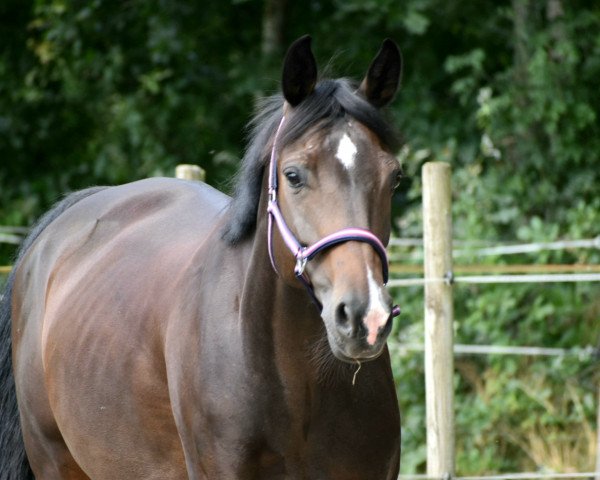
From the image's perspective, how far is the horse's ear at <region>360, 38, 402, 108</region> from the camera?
2922 mm

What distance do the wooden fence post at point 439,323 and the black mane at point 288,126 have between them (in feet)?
5.36

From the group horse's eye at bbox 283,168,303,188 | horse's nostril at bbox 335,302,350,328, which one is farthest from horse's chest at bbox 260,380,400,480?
horse's eye at bbox 283,168,303,188

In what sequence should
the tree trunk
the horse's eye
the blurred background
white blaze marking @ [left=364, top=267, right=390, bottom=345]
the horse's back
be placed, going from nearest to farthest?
white blaze marking @ [left=364, top=267, right=390, bottom=345] < the horse's eye < the horse's back < the blurred background < the tree trunk

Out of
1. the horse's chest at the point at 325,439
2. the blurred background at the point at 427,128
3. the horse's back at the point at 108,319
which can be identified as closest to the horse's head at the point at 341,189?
the horse's chest at the point at 325,439

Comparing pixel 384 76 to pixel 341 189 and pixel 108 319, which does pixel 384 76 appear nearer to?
pixel 341 189

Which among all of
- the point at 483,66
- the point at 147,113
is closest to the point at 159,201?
the point at 483,66

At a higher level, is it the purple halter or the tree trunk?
the purple halter

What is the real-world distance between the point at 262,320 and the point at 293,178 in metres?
0.46

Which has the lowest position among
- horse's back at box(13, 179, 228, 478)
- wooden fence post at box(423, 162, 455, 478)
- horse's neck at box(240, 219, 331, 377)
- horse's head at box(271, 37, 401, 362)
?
wooden fence post at box(423, 162, 455, 478)

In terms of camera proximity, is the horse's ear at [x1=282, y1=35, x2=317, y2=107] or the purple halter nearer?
the purple halter

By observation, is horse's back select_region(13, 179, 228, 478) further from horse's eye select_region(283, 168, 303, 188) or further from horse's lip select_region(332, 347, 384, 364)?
horse's lip select_region(332, 347, 384, 364)

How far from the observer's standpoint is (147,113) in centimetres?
1005

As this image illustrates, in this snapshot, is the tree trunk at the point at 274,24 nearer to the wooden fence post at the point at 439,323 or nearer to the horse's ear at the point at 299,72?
the wooden fence post at the point at 439,323

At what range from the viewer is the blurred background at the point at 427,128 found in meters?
6.87
